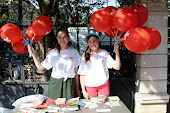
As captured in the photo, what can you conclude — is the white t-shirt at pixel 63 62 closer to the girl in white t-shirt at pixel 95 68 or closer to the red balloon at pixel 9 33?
the girl in white t-shirt at pixel 95 68

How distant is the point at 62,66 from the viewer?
2.54 m

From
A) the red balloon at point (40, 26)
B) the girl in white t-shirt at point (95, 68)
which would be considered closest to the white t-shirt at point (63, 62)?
the girl in white t-shirt at point (95, 68)

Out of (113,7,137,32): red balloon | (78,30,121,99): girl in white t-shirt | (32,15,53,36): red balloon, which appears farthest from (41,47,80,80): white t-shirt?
(113,7,137,32): red balloon

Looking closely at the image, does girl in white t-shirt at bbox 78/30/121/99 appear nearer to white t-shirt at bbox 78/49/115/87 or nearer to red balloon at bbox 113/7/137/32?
white t-shirt at bbox 78/49/115/87

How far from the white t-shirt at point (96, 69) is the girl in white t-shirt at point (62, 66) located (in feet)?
0.69

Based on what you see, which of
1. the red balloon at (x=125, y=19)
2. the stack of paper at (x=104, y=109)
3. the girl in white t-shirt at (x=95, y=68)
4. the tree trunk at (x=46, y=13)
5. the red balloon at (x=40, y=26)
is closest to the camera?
the stack of paper at (x=104, y=109)

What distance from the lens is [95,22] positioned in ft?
7.55

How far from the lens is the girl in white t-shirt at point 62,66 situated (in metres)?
2.55

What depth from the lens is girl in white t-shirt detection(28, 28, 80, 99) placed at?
2.55 metres

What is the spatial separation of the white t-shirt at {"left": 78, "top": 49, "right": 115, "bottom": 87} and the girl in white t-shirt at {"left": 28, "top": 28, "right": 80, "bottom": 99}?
21cm

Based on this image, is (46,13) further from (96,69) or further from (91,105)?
(91,105)

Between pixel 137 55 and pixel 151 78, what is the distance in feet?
1.74

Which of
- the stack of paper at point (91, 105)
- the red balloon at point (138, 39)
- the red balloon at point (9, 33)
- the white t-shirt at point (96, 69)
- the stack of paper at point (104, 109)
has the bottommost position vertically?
the stack of paper at point (104, 109)

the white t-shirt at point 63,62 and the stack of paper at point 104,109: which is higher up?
the white t-shirt at point 63,62
